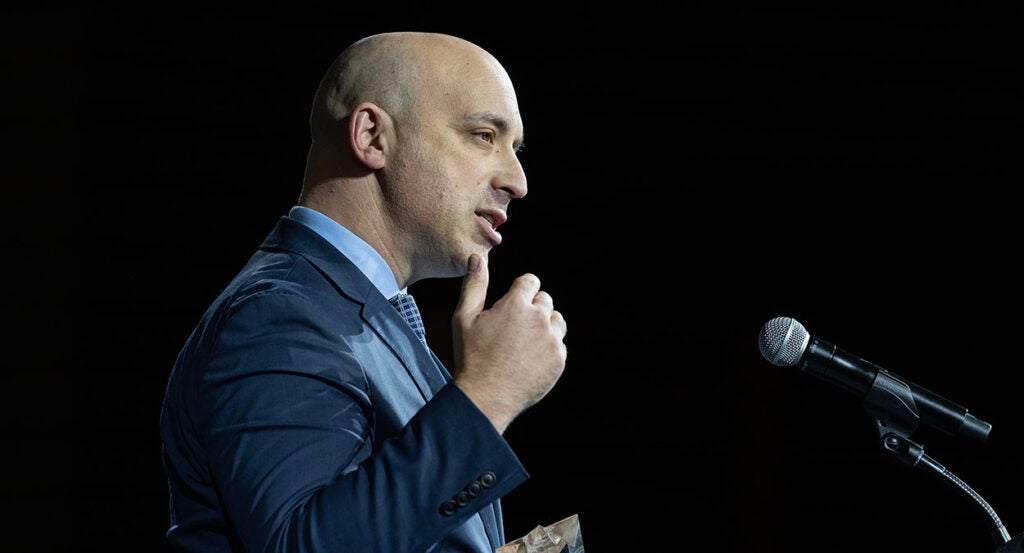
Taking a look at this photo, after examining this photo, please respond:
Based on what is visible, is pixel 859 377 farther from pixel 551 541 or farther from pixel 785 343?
pixel 551 541

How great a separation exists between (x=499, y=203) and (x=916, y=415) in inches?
25.7

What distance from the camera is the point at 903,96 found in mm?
3592

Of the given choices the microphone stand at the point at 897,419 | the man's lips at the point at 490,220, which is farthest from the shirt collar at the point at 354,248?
the microphone stand at the point at 897,419

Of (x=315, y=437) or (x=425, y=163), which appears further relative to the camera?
(x=425, y=163)

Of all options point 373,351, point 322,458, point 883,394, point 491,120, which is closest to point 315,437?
point 322,458

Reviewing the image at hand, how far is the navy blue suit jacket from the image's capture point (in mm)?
1119

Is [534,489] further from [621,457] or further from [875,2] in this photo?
[875,2]

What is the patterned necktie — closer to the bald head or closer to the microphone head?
the bald head

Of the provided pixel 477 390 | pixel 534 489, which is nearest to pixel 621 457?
pixel 534 489

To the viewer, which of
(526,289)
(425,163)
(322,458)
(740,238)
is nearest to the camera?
(322,458)

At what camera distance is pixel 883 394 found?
4.79 feet

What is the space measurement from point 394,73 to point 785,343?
69cm

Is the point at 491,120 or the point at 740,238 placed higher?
the point at 491,120

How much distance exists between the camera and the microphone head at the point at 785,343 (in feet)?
4.84
